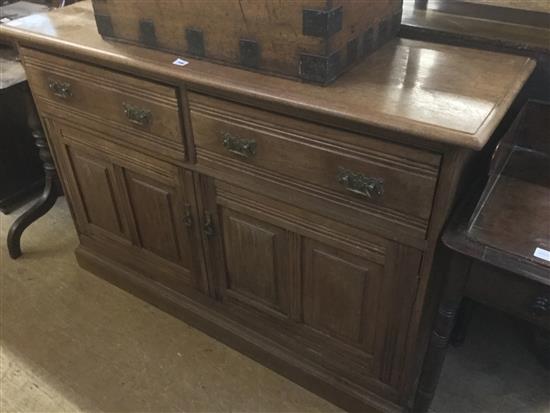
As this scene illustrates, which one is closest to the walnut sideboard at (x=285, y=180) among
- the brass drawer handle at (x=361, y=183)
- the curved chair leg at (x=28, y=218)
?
the brass drawer handle at (x=361, y=183)

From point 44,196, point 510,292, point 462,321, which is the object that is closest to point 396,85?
point 510,292

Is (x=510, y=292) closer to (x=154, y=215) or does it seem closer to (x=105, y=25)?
(x=154, y=215)

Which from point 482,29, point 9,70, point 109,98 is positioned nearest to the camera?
point 482,29

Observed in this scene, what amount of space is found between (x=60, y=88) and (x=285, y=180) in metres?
0.72

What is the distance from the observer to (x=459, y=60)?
1048 millimetres

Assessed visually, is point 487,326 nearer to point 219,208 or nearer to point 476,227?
point 476,227

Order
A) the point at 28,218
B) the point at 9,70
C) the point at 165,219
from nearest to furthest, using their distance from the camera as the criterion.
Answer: the point at 165,219
the point at 9,70
the point at 28,218

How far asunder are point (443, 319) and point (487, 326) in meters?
0.66

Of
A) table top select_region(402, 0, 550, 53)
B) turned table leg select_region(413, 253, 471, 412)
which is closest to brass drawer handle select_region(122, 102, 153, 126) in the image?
table top select_region(402, 0, 550, 53)

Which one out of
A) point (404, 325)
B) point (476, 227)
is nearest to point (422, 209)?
point (476, 227)

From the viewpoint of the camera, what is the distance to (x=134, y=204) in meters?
1.49

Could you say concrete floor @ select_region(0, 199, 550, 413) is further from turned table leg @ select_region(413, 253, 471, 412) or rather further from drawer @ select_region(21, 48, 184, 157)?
drawer @ select_region(21, 48, 184, 157)

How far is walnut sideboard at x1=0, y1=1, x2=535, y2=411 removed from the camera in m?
0.91

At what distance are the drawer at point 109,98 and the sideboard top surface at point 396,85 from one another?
0.14 feet
